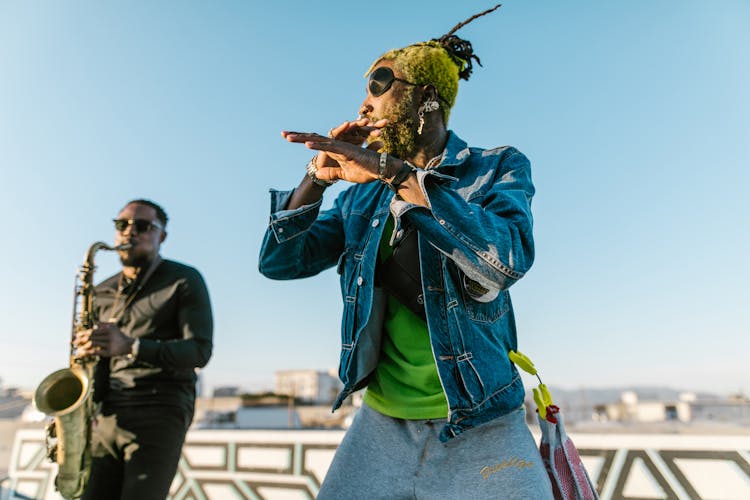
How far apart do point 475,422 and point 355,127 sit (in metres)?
1.13

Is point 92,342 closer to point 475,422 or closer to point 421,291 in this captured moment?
point 421,291

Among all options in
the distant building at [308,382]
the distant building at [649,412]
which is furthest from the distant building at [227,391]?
the distant building at [649,412]

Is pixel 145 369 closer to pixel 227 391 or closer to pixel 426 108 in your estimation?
pixel 426 108

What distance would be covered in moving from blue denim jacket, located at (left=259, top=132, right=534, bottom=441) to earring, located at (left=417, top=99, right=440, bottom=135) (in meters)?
0.16

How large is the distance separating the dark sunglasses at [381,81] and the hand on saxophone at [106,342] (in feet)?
7.68

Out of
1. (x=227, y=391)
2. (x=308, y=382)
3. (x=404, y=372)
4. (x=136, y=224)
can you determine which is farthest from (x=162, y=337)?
(x=308, y=382)

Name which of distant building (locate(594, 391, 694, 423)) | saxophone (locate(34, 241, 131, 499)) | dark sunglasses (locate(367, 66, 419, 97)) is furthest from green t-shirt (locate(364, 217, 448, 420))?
distant building (locate(594, 391, 694, 423))

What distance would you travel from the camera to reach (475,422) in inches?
67.7

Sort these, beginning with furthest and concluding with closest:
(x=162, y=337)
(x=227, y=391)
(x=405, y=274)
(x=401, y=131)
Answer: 1. (x=227, y=391)
2. (x=162, y=337)
3. (x=401, y=131)
4. (x=405, y=274)

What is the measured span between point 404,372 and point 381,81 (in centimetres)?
121

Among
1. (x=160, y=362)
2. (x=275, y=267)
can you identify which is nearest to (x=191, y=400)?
(x=160, y=362)

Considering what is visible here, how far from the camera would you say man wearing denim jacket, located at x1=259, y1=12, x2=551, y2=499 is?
5.31 ft

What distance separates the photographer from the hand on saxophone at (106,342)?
339 cm

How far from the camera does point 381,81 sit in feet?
7.33
